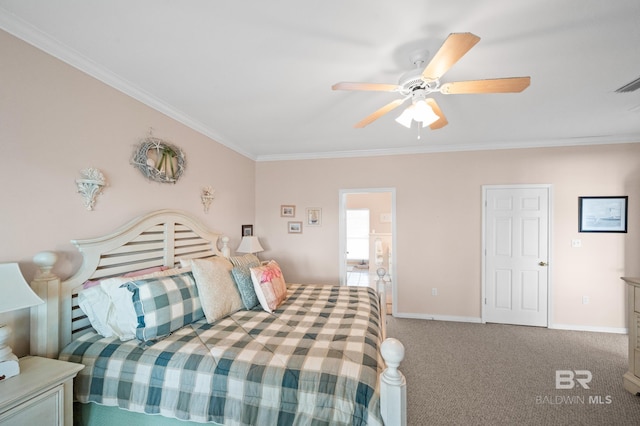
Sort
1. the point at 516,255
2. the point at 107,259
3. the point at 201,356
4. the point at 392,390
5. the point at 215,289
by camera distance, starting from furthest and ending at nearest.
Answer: the point at 516,255 → the point at 215,289 → the point at 107,259 → the point at 201,356 → the point at 392,390

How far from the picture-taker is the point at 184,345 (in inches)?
63.7

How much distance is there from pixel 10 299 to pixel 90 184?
0.90 m

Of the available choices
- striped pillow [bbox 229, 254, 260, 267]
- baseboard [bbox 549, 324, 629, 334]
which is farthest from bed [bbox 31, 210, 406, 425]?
baseboard [bbox 549, 324, 629, 334]

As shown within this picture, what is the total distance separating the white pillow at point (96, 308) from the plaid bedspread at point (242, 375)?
0.06 meters

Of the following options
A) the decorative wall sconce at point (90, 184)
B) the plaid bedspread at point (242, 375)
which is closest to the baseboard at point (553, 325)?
the plaid bedspread at point (242, 375)

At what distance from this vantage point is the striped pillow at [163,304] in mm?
1657

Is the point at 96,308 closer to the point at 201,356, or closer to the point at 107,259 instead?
the point at 107,259

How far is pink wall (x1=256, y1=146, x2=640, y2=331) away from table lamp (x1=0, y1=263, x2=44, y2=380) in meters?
3.19

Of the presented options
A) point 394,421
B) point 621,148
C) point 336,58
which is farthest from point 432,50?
point 621,148

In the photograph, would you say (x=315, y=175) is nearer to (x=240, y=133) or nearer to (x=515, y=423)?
(x=240, y=133)

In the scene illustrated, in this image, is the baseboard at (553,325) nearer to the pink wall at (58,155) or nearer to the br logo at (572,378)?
the br logo at (572,378)

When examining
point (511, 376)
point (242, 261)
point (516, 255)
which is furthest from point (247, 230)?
point (516, 255)

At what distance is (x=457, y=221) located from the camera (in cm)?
386

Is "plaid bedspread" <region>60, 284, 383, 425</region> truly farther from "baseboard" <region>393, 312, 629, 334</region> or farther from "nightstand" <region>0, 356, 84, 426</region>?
"baseboard" <region>393, 312, 629, 334</region>
